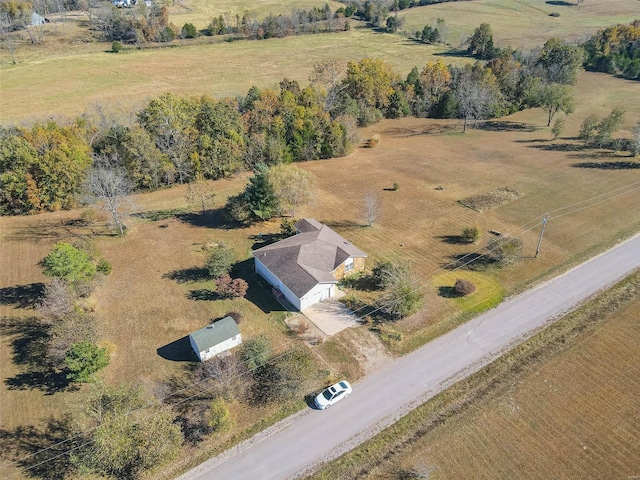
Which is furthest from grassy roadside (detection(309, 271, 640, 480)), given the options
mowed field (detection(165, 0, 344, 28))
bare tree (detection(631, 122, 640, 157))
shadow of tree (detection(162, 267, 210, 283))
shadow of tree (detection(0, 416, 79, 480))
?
mowed field (detection(165, 0, 344, 28))

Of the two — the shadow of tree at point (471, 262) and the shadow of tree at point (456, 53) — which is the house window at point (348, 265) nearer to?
the shadow of tree at point (471, 262)

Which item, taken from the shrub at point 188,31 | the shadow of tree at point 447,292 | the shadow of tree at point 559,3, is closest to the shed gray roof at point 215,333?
the shadow of tree at point 447,292

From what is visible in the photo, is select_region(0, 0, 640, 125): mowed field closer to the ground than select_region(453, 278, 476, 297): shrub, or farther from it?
farther from it

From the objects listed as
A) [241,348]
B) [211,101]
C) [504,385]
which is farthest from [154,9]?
[504,385]

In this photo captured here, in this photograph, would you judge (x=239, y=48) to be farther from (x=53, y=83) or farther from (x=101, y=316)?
(x=101, y=316)

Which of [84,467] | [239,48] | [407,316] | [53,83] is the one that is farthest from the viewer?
[239,48]

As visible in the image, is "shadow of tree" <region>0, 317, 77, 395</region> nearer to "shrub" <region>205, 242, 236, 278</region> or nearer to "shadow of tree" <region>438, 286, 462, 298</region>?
"shrub" <region>205, 242, 236, 278</region>

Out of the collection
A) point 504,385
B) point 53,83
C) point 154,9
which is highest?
point 154,9
